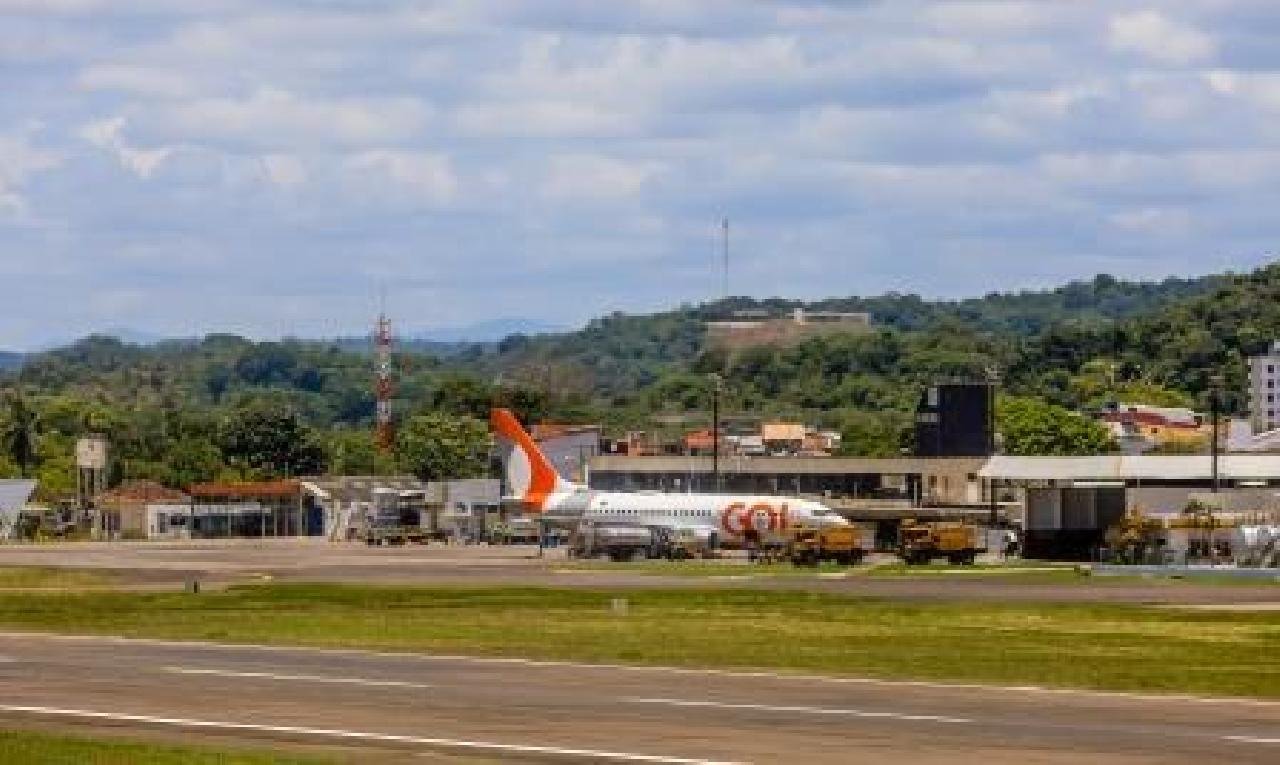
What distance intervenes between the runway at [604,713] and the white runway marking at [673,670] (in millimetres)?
174

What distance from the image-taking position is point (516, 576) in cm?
12588

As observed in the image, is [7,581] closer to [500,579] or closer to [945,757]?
[500,579]

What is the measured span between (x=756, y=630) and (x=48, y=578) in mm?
51950

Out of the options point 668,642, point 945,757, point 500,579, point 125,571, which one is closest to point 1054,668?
point 668,642

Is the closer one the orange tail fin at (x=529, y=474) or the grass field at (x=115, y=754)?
the grass field at (x=115, y=754)

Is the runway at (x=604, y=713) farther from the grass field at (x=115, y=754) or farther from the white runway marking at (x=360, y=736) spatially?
the grass field at (x=115, y=754)

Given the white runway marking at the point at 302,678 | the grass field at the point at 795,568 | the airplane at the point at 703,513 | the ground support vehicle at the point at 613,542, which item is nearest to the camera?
the white runway marking at the point at 302,678

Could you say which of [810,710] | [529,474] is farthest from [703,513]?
[810,710]

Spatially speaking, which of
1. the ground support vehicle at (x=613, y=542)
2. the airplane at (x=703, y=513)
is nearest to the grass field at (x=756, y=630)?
the ground support vehicle at (x=613, y=542)

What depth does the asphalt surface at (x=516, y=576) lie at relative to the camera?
102875 millimetres

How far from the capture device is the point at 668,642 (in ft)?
232

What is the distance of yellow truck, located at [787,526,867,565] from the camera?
14250 centimetres

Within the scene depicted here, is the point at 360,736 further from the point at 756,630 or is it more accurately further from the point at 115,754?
the point at 756,630

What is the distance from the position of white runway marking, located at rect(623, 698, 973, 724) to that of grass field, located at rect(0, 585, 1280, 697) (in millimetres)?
8226
